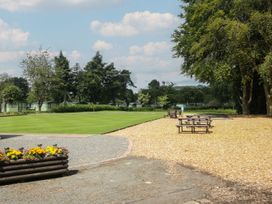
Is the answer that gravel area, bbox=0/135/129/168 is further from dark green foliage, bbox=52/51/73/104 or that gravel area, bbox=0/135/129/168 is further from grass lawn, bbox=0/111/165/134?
dark green foliage, bbox=52/51/73/104

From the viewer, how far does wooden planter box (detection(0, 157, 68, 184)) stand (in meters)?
8.60

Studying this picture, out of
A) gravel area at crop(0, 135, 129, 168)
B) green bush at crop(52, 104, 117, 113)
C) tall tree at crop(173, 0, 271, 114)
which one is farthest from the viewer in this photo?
green bush at crop(52, 104, 117, 113)

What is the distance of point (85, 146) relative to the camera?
606 inches

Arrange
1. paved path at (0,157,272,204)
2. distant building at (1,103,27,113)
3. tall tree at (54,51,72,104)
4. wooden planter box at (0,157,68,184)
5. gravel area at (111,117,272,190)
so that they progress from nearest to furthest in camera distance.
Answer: paved path at (0,157,272,204) < wooden planter box at (0,157,68,184) < gravel area at (111,117,272,190) < distant building at (1,103,27,113) < tall tree at (54,51,72,104)

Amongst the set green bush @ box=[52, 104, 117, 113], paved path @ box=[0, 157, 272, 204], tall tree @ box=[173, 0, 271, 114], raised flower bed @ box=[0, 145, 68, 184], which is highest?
tall tree @ box=[173, 0, 271, 114]

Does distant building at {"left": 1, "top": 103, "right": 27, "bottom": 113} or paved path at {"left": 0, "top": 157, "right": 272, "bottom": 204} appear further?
distant building at {"left": 1, "top": 103, "right": 27, "bottom": 113}

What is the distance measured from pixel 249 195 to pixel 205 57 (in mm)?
29227

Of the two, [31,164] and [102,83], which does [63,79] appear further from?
[31,164]

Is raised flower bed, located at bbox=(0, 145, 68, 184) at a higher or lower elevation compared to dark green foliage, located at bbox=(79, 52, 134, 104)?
lower

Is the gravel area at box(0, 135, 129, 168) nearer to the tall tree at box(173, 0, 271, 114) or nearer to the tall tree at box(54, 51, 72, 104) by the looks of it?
the tall tree at box(173, 0, 271, 114)

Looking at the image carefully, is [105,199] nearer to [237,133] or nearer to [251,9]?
[237,133]

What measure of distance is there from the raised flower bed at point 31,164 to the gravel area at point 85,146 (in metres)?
1.74

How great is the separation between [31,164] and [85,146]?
6479mm

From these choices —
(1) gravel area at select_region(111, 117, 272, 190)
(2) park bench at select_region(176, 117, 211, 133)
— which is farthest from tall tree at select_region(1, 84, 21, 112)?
(1) gravel area at select_region(111, 117, 272, 190)
